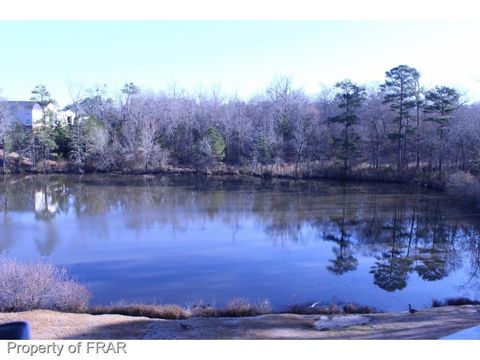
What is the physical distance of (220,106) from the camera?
171ft

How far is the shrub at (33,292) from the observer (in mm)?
11164

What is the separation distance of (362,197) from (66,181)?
23.2 metres

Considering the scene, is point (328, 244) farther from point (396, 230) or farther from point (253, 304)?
point (253, 304)

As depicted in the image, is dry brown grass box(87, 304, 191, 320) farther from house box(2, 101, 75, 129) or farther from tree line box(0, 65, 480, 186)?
house box(2, 101, 75, 129)

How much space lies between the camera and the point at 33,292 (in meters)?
11.3

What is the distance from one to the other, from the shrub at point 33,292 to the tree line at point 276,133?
25.1 metres

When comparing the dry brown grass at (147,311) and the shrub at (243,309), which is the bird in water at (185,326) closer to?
the dry brown grass at (147,311)

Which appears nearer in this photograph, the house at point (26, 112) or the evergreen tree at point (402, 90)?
the evergreen tree at point (402, 90)

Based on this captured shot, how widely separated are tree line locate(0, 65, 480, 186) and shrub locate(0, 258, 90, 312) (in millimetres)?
25078

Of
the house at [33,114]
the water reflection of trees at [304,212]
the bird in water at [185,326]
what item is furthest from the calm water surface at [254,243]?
the house at [33,114]

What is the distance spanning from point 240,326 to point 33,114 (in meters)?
46.3

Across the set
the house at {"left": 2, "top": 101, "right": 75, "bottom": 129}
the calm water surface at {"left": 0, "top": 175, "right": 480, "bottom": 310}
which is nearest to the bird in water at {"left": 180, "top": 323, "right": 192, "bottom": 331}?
the calm water surface at {"left": 0, "top": 175, "right": 480, "bottom": 310}

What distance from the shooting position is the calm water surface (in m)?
13.2

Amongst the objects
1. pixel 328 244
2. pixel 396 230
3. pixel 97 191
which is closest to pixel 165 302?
pixel 328 244
